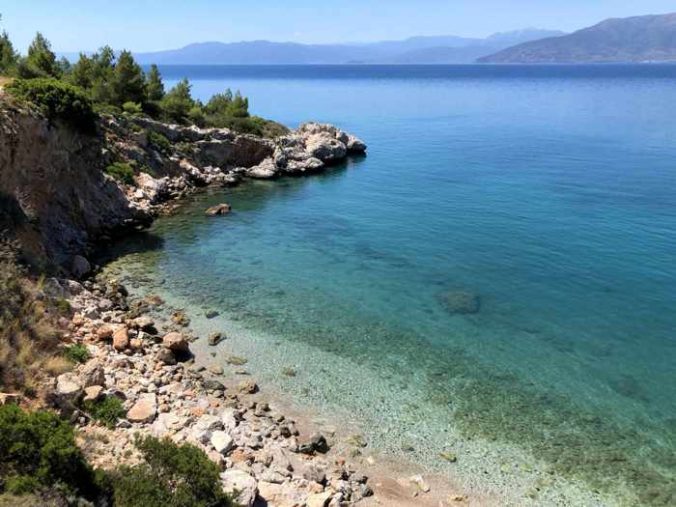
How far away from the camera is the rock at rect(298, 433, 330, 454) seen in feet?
63.2

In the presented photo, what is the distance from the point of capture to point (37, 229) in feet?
109

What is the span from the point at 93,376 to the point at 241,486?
7516mm

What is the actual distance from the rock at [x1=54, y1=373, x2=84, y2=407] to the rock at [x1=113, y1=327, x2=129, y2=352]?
504 cm

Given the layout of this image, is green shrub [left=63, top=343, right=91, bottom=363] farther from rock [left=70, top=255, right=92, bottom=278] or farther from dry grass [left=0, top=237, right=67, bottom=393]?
rock [left=70, top=255, right=92, bottom=278]

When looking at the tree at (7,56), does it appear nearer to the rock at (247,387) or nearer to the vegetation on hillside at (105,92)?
the vegetation on hillside at (105,92)

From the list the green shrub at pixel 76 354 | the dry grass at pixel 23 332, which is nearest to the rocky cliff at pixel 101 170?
the dry grass at pixel 23 332

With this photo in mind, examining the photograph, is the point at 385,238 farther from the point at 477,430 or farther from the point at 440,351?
the point at 477,430

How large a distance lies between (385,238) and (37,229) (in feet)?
78.6

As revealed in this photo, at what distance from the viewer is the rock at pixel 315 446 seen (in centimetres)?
1926

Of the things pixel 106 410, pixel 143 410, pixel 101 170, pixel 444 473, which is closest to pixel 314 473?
pixel 444 473

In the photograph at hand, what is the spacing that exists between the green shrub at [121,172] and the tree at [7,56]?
13.6 metres

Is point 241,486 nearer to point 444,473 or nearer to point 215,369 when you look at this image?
point 444,473

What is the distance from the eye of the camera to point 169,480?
45.4ft

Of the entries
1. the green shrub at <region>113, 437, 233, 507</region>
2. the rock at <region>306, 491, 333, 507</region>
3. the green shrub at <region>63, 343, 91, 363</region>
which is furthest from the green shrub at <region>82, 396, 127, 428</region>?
the rock at <region>306, 491, 333, 507</region>
